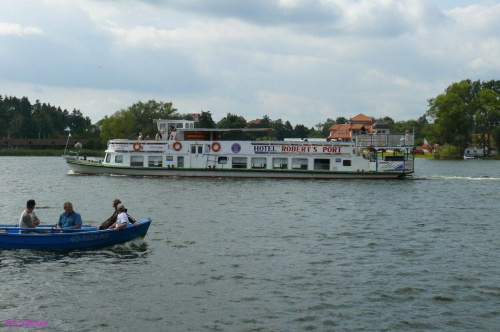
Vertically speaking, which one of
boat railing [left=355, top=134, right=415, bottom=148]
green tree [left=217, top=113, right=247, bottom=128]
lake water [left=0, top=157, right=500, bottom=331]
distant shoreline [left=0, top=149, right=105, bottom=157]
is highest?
green tree [left=217, top=113, right=247, bottom=128]

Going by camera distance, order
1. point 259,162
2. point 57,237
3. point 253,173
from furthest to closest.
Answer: point 259,162, point 253,173, point 57,237

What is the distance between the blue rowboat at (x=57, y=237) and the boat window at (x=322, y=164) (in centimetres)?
3785

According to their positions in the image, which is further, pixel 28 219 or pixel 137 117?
pixel 137 117

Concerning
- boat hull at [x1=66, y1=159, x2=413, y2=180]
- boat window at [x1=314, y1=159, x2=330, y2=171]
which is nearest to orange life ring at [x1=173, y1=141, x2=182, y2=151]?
boat hull at [x1=66, y1=159, x2=413, y2=180]

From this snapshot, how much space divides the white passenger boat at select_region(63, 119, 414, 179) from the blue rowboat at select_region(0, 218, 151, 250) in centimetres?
3533

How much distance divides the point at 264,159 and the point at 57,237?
3833 centimetres

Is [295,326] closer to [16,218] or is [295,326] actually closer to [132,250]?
[132,250]

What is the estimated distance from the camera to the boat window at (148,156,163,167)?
60094 mm

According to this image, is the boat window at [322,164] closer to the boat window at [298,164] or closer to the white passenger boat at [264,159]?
the white passenger boat at [264,159]

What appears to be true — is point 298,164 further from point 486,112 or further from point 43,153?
point 43,153

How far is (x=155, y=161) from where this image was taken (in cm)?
6019

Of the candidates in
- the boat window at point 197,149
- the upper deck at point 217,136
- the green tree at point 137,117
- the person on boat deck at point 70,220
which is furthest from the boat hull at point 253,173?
the green tree at point 137,117

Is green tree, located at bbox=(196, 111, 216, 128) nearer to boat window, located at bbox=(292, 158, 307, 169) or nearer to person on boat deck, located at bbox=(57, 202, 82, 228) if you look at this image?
boat window, located at bbox=(292, 158, 307, 169)

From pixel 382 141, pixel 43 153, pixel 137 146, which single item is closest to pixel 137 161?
pixel 137 146
